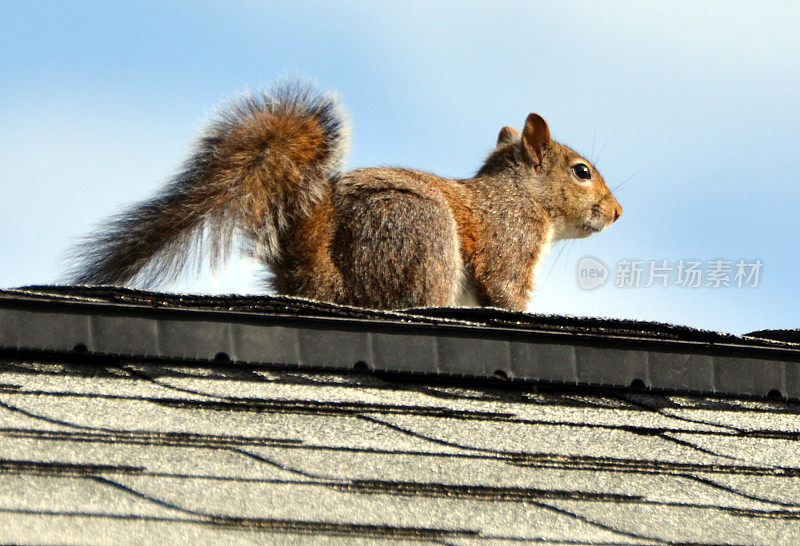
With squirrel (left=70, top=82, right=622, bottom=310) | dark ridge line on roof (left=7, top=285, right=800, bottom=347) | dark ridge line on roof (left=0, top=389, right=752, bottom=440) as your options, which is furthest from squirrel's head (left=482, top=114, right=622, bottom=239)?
dark ridge line on roof (left=0, top=389, right=752, bottom=440)

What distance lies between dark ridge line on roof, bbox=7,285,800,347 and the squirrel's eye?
3.63m

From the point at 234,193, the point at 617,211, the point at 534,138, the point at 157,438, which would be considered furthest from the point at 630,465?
the point at 617,211

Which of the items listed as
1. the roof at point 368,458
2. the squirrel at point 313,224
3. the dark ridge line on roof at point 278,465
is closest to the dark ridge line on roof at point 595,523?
the roof at point 368,458

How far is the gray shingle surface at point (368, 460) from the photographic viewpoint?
151 centimetres

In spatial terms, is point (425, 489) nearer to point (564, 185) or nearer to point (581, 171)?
point (564, 185)

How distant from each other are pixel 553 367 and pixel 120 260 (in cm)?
212

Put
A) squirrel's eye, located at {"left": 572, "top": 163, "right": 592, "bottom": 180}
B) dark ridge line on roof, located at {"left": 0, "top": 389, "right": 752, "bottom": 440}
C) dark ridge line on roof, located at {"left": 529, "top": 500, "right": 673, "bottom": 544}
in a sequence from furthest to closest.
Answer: squirrel's eye, located at {"left": 572, "top": 163, "right": 592, "bottom": 180} → dark ridge line on roof, located at {"left": 0, "top": 389, "right": 752, "bottom": 440} → dark ridge line on roof, located at {"left": 529, "top": 500, "right": 673, "bottom": 544}

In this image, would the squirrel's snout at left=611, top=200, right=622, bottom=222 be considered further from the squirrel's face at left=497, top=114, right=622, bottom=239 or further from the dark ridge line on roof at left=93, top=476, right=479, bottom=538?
the dark ridge line on roof at left=93, top=476, right=479, bottom=538

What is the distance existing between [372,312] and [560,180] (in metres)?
3.78

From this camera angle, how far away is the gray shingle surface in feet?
4.95

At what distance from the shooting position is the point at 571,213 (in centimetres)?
554

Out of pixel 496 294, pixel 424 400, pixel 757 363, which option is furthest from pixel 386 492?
pixel 496 294

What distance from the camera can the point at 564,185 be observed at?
218 inches

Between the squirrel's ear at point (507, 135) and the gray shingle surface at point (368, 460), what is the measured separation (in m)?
3.99
